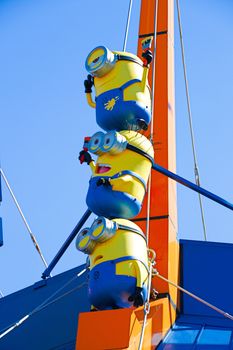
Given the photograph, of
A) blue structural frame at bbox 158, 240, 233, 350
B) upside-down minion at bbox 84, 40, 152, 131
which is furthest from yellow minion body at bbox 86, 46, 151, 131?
blue structural frame at bbox 158, 240, 233, 350

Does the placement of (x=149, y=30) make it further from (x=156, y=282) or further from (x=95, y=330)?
(x=95, y=330)

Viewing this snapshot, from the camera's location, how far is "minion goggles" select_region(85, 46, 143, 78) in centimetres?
825

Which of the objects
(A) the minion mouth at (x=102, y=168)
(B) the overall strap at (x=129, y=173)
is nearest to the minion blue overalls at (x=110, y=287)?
(B) the overall strap at (x=129, y=173)

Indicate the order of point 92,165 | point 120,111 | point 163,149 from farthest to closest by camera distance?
point 163,149
point 120,111
point 92,165

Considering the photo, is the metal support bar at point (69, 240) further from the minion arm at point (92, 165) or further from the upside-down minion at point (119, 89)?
the upside-down minion at point (119, 89)

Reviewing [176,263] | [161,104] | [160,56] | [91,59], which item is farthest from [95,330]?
[160,56]

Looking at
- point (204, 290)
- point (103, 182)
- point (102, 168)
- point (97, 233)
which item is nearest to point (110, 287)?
point (97, 233)

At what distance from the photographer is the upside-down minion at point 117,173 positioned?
764 centimetres

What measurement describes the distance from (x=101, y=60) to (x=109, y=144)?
0.95 meters

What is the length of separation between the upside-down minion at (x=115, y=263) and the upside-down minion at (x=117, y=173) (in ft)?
0.78

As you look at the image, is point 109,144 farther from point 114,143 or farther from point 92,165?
point 92,165

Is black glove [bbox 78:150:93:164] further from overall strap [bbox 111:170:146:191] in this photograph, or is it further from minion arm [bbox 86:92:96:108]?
minion arm [bbox 86:92:96:108]

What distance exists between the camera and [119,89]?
8250 millimetres

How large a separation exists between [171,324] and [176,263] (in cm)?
79
